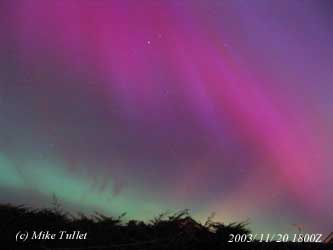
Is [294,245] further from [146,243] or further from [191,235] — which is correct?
[146,243]

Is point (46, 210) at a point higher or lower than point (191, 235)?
higher

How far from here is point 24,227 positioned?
5.80 m

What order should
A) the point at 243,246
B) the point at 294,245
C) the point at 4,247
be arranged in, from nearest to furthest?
the point at 4,247 < the point at 243,246 < the point at 294,245

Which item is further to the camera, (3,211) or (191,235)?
(3,211)

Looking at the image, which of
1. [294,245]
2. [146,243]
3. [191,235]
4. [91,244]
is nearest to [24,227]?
[91,244]

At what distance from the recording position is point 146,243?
5.58 meters

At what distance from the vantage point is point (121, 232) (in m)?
5.80

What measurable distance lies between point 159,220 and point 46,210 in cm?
126

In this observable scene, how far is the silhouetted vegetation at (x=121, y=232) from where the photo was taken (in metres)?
5.51

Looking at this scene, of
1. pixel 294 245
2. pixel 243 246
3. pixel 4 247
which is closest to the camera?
pixel 4 247

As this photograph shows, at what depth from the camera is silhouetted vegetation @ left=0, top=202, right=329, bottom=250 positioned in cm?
551

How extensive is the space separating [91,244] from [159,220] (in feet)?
3.02

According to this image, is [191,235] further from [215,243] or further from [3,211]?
[3,211]

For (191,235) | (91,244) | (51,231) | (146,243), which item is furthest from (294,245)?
(51,231)
